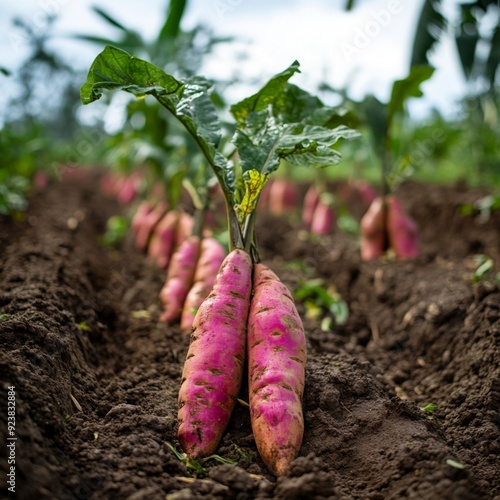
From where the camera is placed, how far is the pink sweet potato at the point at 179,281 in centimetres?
334

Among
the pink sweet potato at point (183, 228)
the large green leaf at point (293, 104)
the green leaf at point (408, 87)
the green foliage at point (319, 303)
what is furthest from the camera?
the pink sweet potato at point (183, 228)

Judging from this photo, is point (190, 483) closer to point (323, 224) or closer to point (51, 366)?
point (51, 366)

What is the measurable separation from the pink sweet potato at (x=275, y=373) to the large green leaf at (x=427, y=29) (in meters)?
3.64

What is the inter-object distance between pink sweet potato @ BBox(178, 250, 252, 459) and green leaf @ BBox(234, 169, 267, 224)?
11.0 inches

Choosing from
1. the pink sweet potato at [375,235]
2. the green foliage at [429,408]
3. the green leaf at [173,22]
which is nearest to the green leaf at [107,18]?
the green leaf at [173,22]

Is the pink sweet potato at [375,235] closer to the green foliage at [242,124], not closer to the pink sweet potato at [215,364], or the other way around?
the green foliage at [242,124]

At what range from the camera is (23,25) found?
477cm

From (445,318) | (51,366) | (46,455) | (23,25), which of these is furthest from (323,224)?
(46,455)

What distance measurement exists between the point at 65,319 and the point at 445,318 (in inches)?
79.1

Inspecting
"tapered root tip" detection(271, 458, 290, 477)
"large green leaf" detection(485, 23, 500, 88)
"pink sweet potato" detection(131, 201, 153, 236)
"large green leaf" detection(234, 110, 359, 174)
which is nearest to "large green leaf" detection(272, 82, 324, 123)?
"large green leaf" detection(234, 110, 359, 174)

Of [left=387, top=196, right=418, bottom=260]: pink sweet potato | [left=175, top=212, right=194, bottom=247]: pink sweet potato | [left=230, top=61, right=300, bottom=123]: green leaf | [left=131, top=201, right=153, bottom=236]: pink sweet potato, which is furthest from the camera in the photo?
[left=131, top=201, right=153, bottom=236]: pink sweet potato

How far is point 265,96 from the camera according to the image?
2688 mm

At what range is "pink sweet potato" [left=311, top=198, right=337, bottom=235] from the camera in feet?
19.8

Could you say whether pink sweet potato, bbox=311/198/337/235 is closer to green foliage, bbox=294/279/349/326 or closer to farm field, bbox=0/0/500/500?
farm field, bbox=0/0/500/500
